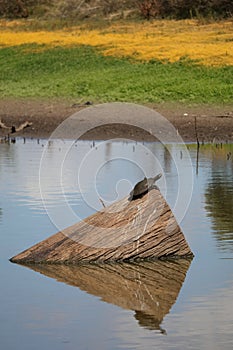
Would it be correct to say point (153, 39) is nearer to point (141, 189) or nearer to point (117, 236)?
point (141, 189)

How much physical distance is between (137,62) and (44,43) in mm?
5310

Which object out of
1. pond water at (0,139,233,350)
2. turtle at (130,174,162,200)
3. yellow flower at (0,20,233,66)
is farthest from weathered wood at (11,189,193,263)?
yellow flower at (0,20,233,66)

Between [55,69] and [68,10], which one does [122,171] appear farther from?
[68,10]

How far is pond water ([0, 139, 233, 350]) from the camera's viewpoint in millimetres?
8297

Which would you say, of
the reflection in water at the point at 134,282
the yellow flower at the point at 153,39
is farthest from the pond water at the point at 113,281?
the yellow flower at the point at 153,39

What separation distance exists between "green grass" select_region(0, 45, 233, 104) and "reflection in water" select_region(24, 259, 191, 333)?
582 inches

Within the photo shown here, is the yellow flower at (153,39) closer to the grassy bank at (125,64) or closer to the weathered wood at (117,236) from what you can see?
the grassy bank at (125,64)

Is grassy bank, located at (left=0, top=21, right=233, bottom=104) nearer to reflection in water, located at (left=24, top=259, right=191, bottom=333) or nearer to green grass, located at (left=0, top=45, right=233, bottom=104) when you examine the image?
green grass, located at (left=0, top=45, right=233, bottom=104)

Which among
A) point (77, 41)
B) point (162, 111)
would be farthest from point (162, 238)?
point (77, 41)

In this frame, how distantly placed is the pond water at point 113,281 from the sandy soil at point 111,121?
507 centimetres

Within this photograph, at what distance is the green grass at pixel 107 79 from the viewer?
84.4 feet

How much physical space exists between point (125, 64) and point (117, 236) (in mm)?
19297

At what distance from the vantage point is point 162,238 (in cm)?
1070

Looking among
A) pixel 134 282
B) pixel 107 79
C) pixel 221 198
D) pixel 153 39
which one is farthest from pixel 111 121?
pixel 134 282
